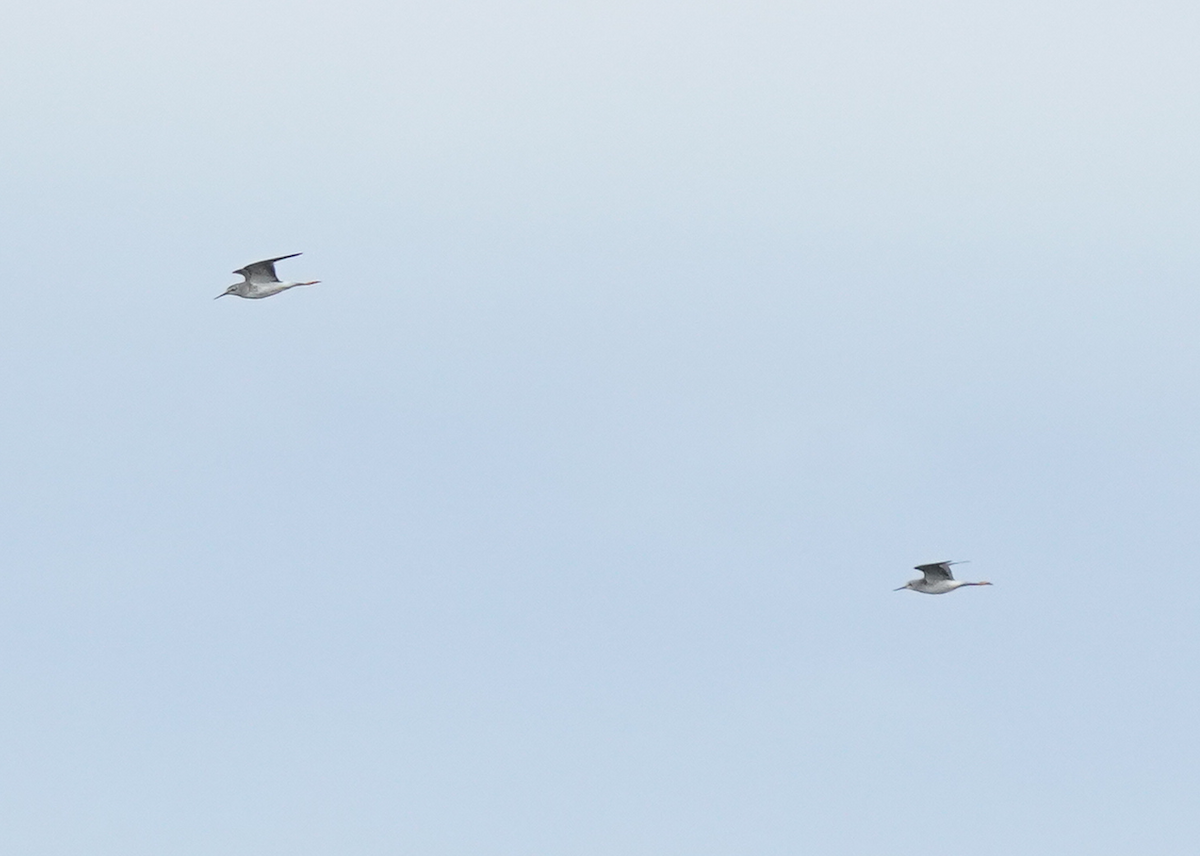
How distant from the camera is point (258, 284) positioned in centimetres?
7656

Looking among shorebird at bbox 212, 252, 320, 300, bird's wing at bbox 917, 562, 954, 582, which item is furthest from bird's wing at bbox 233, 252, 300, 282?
bird's wing at bbox 917, 562, 954, 582

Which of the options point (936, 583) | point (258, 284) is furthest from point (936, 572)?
point (258, 284)

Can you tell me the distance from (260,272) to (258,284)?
0.64 meters

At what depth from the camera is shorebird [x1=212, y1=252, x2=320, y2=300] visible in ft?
249

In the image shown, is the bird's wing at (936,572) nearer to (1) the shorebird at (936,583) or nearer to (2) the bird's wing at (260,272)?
(1) the shorebird at (936,583)

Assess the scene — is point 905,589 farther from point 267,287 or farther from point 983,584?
point 267,287

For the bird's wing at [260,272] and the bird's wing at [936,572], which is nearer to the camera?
the bird's wing at [260,272]

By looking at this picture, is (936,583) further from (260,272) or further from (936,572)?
(260,272)

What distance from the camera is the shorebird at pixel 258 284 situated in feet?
249

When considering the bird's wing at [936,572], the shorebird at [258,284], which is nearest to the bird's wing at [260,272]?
the shorebird at [258,284]

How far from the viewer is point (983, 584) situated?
91.1m

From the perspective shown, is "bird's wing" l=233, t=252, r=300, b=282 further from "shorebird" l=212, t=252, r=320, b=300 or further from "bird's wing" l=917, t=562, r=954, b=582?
"bird's wing" l=917, t=562, r=954, b=582

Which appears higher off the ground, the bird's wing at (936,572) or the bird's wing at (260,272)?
the bird's wing at (260,272)

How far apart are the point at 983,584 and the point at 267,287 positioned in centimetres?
3270
